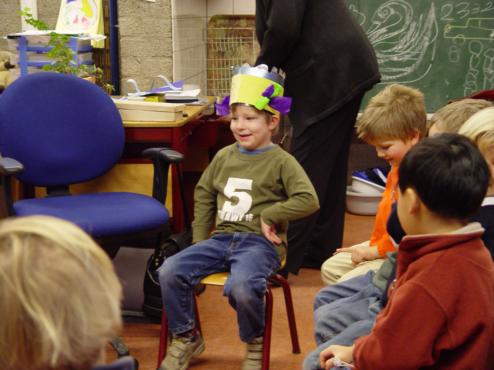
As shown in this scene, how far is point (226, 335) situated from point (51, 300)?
191 centimetres

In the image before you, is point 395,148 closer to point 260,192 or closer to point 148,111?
point 260,192

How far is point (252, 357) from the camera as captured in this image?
7.88 ft

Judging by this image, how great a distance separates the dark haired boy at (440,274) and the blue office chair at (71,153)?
133 cm

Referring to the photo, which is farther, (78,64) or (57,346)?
(78,64)

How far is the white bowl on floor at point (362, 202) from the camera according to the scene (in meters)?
4.56

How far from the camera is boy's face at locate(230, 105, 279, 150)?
2500 millimetres

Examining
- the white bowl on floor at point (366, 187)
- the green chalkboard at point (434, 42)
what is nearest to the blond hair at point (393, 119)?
the white bowl on floor at point (366, 187)

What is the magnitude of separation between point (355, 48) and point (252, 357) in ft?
5.06

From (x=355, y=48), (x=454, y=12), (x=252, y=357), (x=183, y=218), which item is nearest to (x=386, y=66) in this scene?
(x=454, y=12)

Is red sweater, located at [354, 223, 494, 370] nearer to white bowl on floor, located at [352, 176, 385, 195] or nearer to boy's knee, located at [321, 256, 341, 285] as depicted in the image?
boy's knee, located at [321, 256, 341, 285]

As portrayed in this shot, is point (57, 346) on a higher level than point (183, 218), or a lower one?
higher

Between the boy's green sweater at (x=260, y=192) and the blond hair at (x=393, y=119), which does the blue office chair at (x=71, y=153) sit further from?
the blond hair at (x=393, y=119)

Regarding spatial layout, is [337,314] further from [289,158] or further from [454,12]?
[454,12]

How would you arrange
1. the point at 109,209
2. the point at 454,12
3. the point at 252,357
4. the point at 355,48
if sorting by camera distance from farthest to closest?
A: the point at 454,12, the point at 355,48, the point at 109,209, the point at 252,357
